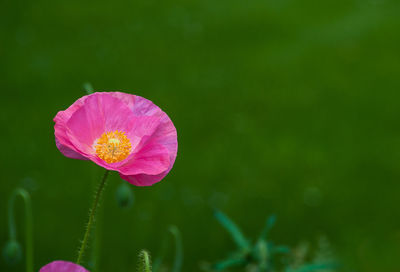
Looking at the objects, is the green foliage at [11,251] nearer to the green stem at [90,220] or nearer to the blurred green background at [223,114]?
the green stem at [90,220]

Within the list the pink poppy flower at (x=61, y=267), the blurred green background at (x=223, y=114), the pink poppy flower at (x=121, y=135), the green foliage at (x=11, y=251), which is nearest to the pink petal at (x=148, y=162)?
the pink poppy flower at (x=121, y=135)

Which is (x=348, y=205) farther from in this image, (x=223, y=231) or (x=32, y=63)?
(x=32, y=63)

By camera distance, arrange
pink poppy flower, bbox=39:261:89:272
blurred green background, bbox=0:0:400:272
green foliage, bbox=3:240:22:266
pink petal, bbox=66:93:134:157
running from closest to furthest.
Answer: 1. pink poppy flower, bbox=39:261:89:272
2. pink petal, bbox=66:93:134:157
3. green foliage, bbox=3:240:22:266
4. blurred green background, bbox=0:0:400:272

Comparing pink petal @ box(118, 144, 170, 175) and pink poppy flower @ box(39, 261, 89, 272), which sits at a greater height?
pink petal @ box(118, 144, 170, 175)

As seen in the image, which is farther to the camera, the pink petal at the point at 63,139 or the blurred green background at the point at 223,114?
the blurred green background at the point at 223,114

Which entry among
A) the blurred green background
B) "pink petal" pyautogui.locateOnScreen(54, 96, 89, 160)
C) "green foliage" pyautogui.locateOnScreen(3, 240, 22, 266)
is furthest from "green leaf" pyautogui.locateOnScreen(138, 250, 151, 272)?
the blurred green background

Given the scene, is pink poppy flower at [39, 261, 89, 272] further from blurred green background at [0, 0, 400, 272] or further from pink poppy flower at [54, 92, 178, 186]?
blurred green background at [0, 0, 400, 272]

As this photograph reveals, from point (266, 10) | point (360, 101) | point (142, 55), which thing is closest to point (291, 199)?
point (360, 101)
